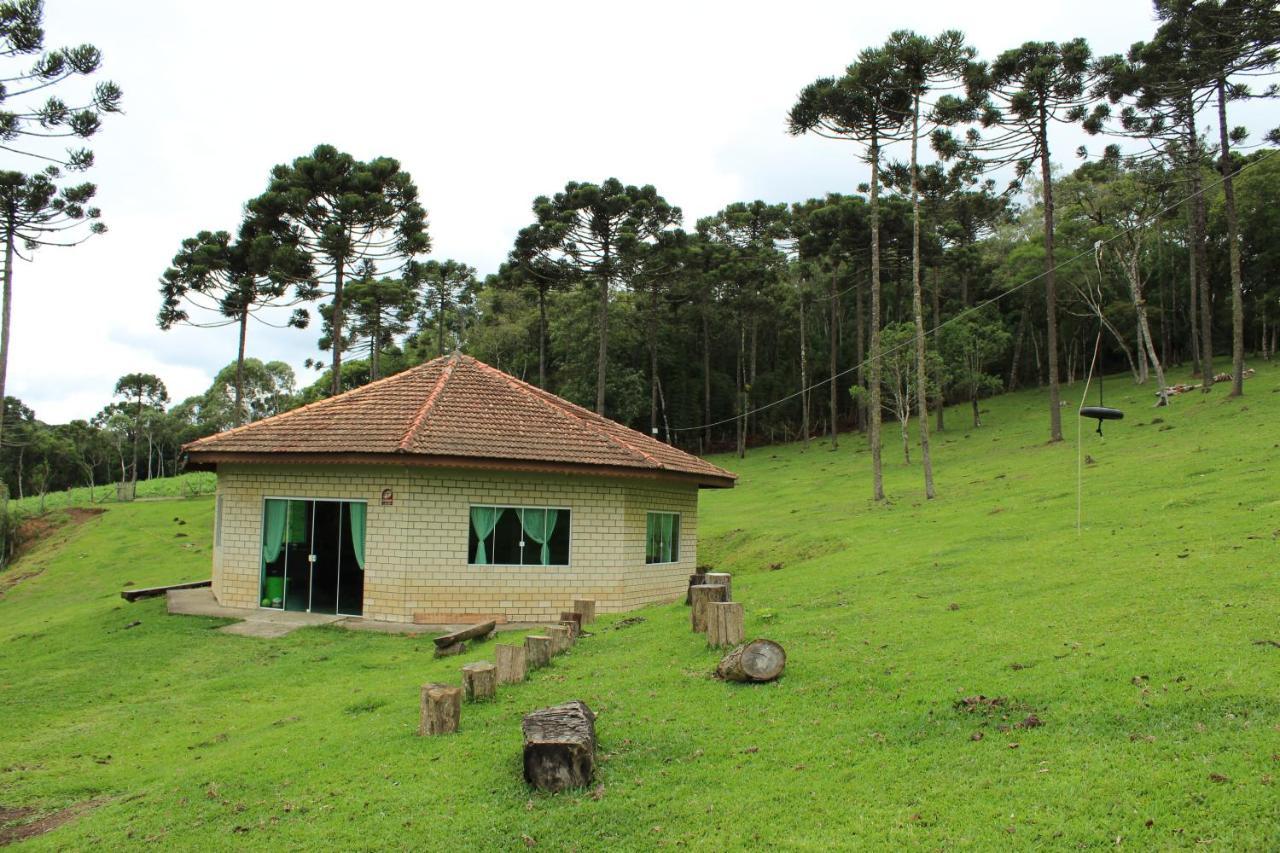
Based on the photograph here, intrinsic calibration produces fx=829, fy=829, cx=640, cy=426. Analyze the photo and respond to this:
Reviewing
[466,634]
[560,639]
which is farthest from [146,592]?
[560,639]

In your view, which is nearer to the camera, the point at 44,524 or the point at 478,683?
the point at 478,683

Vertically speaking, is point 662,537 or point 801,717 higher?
point 662,537

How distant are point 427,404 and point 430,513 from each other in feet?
8.09

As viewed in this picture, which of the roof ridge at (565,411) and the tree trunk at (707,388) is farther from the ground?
the tree trunk at (707,388)

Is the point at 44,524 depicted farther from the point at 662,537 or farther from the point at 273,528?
the point at 662,537

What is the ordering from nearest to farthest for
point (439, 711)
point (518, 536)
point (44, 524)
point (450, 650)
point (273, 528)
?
point (439, 711), point (450, 650), point (518, 536), point (273, 528), point (44, 524)

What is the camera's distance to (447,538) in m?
14.4

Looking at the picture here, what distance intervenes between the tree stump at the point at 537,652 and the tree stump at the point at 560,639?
1.52 ft

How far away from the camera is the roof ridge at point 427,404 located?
14.0 m

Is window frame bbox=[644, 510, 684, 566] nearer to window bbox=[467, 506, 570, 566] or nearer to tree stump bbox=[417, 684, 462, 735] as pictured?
window bbox=[467, 506, 570, 566]

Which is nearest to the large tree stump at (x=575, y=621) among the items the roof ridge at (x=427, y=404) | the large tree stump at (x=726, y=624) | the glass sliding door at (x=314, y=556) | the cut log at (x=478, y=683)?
the large tree stump at (x=726, y=624)

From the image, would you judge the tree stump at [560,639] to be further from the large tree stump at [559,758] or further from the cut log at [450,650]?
the large tree stump at [559,758]

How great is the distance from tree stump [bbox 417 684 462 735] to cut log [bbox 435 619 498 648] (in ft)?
14.0

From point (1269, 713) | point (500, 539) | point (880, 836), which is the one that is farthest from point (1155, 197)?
point (880, 836)
